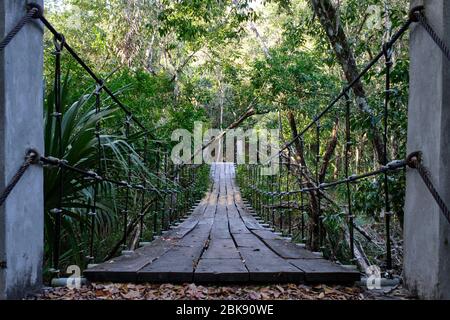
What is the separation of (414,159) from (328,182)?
4687 millimetres

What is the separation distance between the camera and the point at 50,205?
178cm

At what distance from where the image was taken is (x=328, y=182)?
5.86 meters

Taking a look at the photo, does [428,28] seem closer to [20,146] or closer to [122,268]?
[20,146]

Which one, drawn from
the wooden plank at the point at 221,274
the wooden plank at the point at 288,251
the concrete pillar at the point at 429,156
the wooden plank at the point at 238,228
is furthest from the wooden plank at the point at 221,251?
the concrete pillar at the point at 429,156

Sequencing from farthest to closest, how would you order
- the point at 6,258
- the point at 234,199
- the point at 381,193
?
the point at 234,199 → the point at 381,193 → the point at 6,258

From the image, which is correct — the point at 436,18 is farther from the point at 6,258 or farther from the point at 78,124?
the point at 78,124

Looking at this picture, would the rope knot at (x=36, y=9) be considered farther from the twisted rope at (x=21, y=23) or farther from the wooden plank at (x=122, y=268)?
the wooden plank at (x=122, y=268)

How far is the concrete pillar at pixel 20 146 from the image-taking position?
1.11 m

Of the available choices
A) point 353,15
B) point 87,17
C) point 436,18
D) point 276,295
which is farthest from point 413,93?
point 87,17


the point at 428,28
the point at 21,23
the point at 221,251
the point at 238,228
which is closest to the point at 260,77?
the point at 238,228

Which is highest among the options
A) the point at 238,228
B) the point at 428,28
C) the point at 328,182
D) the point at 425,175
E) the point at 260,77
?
the point at 260,77

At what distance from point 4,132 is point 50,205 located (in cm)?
74

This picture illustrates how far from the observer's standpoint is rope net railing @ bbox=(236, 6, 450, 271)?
1.46 m

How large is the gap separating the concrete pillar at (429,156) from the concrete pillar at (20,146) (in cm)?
114
